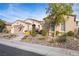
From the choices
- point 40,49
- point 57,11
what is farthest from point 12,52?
point 57,11

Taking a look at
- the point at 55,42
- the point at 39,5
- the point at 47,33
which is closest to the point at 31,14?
the point at 39,5

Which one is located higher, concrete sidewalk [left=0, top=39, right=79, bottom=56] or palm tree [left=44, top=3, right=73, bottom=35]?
palm tree [left=44, top=3, right=73, bottom=35]

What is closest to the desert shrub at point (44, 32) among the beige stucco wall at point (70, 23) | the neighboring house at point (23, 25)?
the neighboring house at point (23, 25)

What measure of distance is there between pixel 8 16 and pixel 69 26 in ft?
3.99

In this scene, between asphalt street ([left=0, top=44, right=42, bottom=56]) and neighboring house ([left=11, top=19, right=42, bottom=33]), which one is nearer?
asphalt street ([left=0, top=44, right=42, bottom=56])

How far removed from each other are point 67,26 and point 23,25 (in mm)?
873

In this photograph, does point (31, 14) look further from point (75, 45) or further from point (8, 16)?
point (75, 45)

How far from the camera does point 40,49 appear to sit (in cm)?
382

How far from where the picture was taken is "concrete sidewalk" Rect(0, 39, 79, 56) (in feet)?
12.2

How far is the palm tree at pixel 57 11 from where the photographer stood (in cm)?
379

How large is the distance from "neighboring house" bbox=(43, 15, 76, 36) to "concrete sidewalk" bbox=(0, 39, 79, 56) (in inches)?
14.4

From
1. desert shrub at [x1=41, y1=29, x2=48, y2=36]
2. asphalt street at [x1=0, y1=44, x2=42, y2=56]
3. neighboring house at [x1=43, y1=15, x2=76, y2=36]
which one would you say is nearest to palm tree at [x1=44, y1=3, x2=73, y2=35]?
neighboring house at [x1=43, y1=15, x2=76, y2=36]

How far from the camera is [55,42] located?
12.6ft

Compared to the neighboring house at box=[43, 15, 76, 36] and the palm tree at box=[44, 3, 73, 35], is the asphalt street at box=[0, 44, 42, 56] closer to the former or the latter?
the neighboring house at box=[43, 15, 76, 36]
